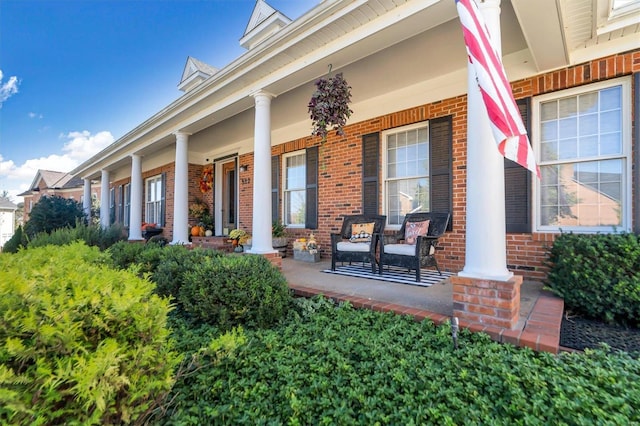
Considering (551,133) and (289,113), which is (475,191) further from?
(289,113)

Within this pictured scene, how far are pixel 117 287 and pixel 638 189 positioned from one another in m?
4.72

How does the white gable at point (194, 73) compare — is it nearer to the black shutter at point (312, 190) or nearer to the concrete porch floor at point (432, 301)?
the black shutter at point (312, 190)

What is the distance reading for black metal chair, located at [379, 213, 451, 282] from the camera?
152 inches

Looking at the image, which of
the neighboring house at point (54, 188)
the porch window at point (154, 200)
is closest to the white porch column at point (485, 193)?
the porch window at point (154, 200)

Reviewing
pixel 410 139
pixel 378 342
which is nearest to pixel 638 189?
pixel 410 139

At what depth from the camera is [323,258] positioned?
5.99 meters

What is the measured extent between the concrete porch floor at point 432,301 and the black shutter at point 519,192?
0.73 metres

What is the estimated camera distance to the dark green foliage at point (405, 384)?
151 cm

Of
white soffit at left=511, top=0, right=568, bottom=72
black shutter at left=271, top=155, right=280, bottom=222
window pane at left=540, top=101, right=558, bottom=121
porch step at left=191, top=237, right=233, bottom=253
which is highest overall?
white soffit at left=511, top=0, right=568, bottom=72

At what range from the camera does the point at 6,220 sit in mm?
23812

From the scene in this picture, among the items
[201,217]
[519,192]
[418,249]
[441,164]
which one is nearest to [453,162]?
[441,164]

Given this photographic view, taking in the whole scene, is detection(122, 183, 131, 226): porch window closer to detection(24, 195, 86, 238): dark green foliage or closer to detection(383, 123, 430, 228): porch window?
detection(24, 195, 86, 238): dark green foliage

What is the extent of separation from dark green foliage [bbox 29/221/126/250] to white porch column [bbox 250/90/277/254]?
4.16 meters

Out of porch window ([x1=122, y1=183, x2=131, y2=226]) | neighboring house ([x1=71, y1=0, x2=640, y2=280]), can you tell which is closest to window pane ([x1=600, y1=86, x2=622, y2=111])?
neighboring house ([x1=71, y1=0, x2=640, y2=280])
